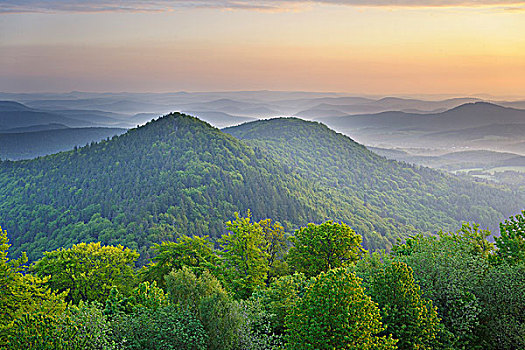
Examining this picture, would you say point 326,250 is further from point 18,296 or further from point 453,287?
point 18,296

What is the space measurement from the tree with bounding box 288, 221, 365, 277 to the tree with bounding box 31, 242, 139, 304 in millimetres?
19956

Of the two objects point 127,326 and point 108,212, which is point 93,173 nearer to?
point 108,212

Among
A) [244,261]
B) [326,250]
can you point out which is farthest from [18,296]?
[326,250]

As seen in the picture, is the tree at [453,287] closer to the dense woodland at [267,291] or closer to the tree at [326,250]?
the dense woodland at [267,291]

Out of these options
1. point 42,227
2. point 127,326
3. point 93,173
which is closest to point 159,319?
point 127,326

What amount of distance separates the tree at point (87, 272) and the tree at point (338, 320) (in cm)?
2865

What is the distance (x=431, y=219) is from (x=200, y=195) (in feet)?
401

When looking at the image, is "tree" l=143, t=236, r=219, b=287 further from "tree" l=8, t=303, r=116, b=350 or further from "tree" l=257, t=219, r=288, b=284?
"tree" l=8, t=303, r=116, b=350

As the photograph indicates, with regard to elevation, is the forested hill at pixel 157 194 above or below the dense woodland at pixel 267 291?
below

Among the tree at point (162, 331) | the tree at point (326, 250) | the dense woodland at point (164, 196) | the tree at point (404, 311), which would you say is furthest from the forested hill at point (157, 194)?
the tree at point (404, 311)

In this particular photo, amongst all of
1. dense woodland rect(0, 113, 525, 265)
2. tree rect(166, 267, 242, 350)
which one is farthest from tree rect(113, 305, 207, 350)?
dense woodland rect(0, 113, 525, 265)

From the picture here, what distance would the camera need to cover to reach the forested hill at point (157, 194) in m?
112

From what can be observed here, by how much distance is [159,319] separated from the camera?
23984 mm

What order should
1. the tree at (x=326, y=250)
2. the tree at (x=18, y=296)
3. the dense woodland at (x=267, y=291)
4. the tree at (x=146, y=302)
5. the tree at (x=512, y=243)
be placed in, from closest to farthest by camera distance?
the dense woodland at (x=267, y=291) < the tree at (x=18, y=296) < the tree at (x=146, y=302) < the tree at (x=512, y=243) < the tree at (x=326, y=250)
